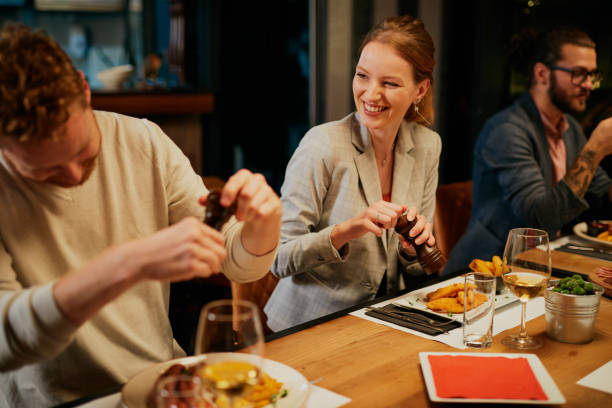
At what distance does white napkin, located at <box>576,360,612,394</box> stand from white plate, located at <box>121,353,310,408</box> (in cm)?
55

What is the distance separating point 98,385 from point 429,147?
1.39 m

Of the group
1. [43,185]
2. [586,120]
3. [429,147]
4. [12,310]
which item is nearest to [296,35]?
[586,120]

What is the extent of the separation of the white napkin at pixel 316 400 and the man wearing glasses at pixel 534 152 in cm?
173

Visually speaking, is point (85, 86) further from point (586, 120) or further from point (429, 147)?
point (586, 120)

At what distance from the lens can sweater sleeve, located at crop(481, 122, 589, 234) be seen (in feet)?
8.54

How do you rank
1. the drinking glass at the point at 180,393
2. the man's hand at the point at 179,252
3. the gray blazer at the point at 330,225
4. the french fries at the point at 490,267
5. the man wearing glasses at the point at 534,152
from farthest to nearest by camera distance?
the man wearing glasses at the point at 534,152 → the gray blazer at the point at 330,225 → the french fries at the point at 490,267 → the man's hand at the point at 179,252 → the drinking glass at the point at 180,393

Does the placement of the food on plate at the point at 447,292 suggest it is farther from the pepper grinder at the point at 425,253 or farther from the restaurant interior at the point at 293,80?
the restaurant interior at the point at 293,80

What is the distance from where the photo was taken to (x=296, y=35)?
5.04 m

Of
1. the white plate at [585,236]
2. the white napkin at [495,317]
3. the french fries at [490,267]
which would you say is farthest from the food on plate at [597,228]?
the french fries at [490,267]

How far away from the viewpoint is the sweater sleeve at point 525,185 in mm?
2604

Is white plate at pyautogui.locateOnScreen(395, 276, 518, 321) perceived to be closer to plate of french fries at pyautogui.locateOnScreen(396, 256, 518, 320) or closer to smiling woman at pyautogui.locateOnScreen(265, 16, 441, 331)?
plate of french fries at pyautogui.locateOnScreen(396, 256, 518, 320)

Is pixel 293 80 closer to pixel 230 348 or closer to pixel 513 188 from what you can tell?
pixel 513 188

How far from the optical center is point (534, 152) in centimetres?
286

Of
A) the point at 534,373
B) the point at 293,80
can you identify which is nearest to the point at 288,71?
the point at 293,80
